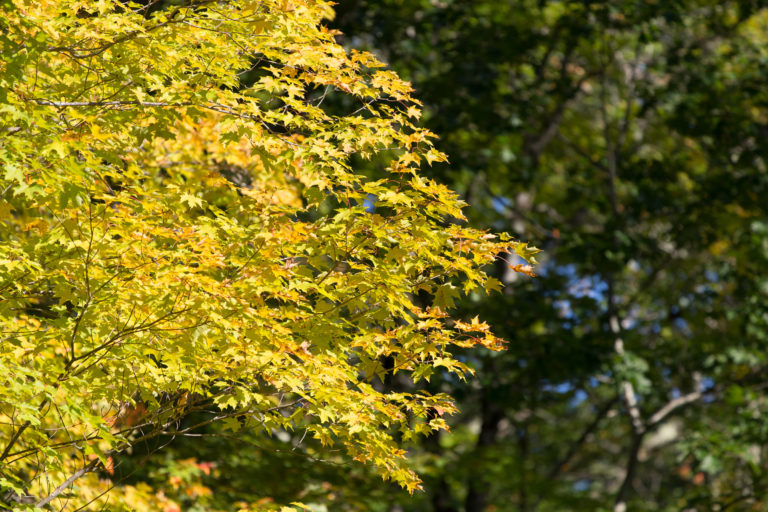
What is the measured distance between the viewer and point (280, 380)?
15.6ft

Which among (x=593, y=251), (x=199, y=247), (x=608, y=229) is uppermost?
(x=199, y=247)

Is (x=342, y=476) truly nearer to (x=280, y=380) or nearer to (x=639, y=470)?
(x=280, y=380)

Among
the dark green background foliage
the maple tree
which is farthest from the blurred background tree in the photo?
the maple tree

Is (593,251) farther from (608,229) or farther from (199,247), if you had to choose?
(199,247)

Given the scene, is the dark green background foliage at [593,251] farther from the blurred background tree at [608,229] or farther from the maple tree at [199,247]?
the maple tree at [199,247]

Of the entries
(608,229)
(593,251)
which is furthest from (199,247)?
(608,229)

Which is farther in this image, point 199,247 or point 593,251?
point 593,251

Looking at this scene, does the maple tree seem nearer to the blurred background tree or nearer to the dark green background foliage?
the dark green background foliage

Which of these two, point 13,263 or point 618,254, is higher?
point 13,263

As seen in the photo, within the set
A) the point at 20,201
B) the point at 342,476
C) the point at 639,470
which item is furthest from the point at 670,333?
the point at 20,201

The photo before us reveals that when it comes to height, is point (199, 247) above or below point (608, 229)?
above

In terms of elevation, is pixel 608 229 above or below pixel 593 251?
above

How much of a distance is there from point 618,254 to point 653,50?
7.17 meters

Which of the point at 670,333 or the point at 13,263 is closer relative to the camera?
the point at 13,263
